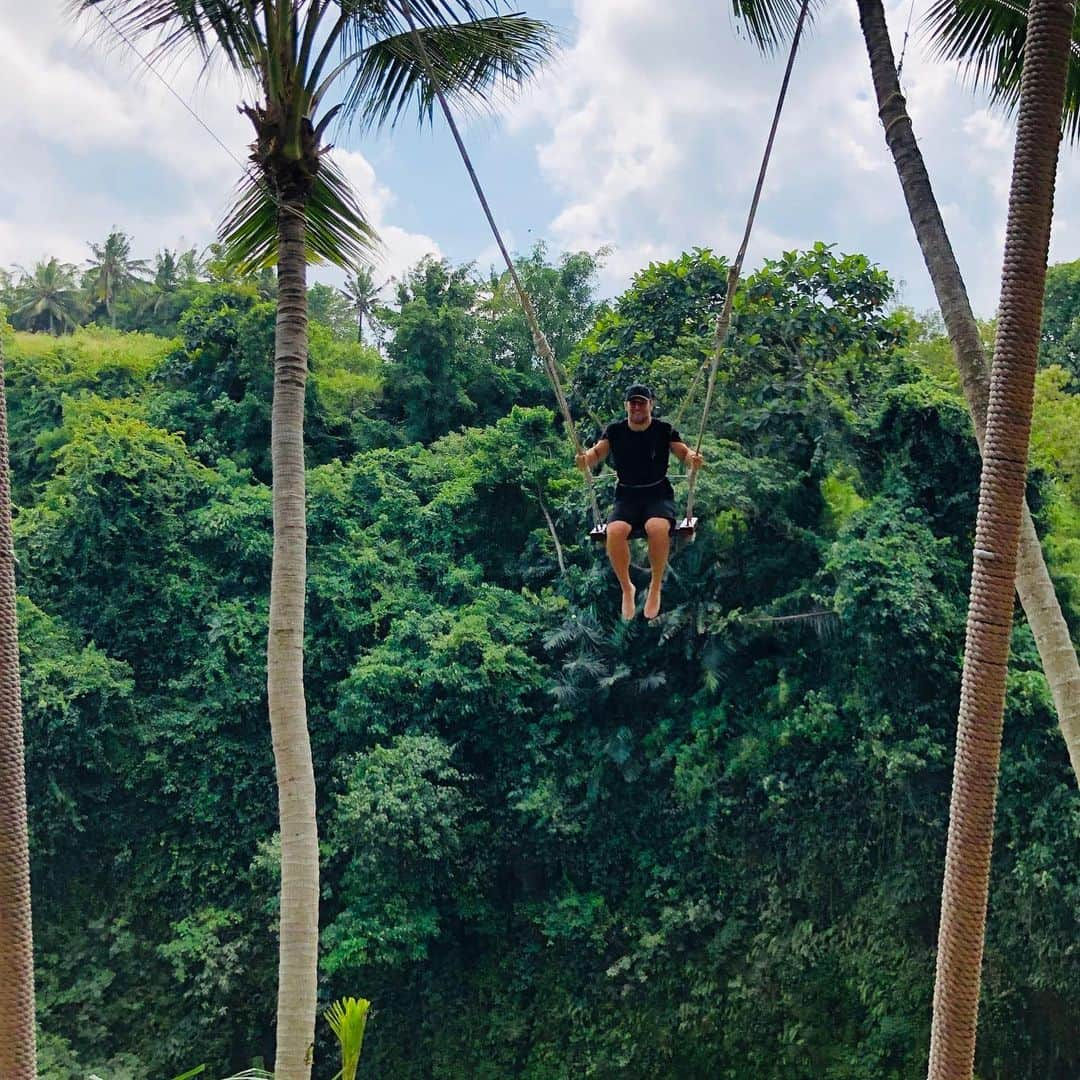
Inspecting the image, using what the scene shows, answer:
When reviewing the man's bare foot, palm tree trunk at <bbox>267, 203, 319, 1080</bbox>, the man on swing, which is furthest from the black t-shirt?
palm tree trunk at <bbox>267, 203, 319, 1080</bbox>

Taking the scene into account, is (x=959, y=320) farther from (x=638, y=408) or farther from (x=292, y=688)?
(x=292, y=688)

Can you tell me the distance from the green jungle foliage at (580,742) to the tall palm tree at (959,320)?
5.21 metres

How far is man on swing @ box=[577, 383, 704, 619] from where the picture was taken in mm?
5863

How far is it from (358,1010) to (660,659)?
8.47m

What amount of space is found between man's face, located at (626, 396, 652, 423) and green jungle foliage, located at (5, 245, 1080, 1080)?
6.33m

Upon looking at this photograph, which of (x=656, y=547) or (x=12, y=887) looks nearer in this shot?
(x=12, y=887)

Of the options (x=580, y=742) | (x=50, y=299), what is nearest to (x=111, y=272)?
(x=50, y=299)

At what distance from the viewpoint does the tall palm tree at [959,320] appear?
5996 mm

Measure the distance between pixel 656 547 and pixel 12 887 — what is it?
3.25 m

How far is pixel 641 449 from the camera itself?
5.94 m

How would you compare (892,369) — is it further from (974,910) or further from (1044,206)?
(974,910)

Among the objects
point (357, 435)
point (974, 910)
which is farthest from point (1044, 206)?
point (357, 435)

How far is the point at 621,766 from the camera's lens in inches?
533

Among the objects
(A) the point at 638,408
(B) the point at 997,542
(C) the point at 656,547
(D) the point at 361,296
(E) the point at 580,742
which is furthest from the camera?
(D) the point at 361,296
